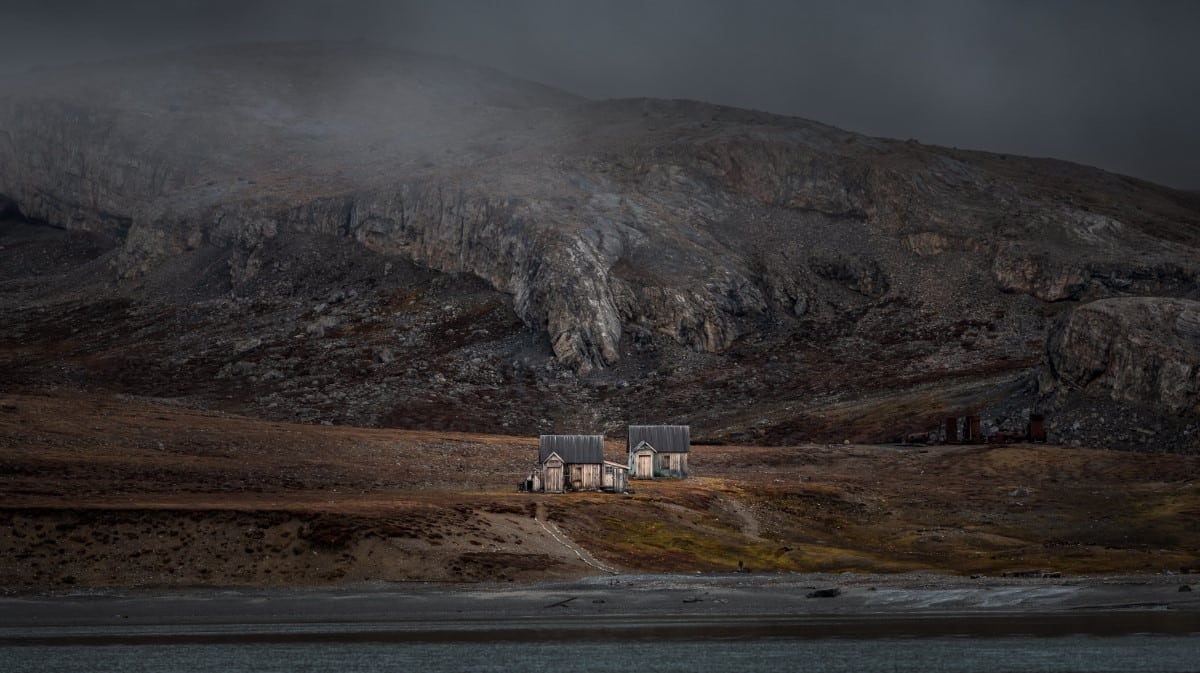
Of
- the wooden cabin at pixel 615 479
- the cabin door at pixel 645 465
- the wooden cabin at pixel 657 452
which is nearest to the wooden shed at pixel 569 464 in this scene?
the wooden cabin at pixel 615 479

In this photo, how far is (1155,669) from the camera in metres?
44.2

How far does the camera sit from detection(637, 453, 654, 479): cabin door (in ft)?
389

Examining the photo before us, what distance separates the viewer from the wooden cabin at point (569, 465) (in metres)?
106

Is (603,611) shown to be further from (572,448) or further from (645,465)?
(645,465)

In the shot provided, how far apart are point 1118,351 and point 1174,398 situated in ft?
31.9

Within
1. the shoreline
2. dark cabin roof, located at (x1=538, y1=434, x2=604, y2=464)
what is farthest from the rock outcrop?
the shoreline

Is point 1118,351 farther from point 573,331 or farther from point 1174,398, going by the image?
point 573,331

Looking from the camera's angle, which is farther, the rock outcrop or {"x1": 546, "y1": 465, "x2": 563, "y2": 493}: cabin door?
the rock outcrop

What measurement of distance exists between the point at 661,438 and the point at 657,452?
4.81 ft

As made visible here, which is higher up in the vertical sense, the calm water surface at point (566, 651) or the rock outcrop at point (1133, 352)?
the rock outcrop at point (1133, 352)

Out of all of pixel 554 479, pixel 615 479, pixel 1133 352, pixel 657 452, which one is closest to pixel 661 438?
pixel 657 452

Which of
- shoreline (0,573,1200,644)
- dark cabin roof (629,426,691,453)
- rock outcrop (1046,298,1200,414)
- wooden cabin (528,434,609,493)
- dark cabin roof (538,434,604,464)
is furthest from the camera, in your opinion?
rock outcrop (1046,298,1200,414)

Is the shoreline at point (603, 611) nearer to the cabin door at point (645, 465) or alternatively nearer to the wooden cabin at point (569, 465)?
the wooden cabin at point (569, 465)

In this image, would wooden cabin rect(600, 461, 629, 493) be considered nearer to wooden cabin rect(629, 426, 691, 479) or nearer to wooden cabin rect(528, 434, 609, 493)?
wooden cabin rect(528, 434, 609, 493)
